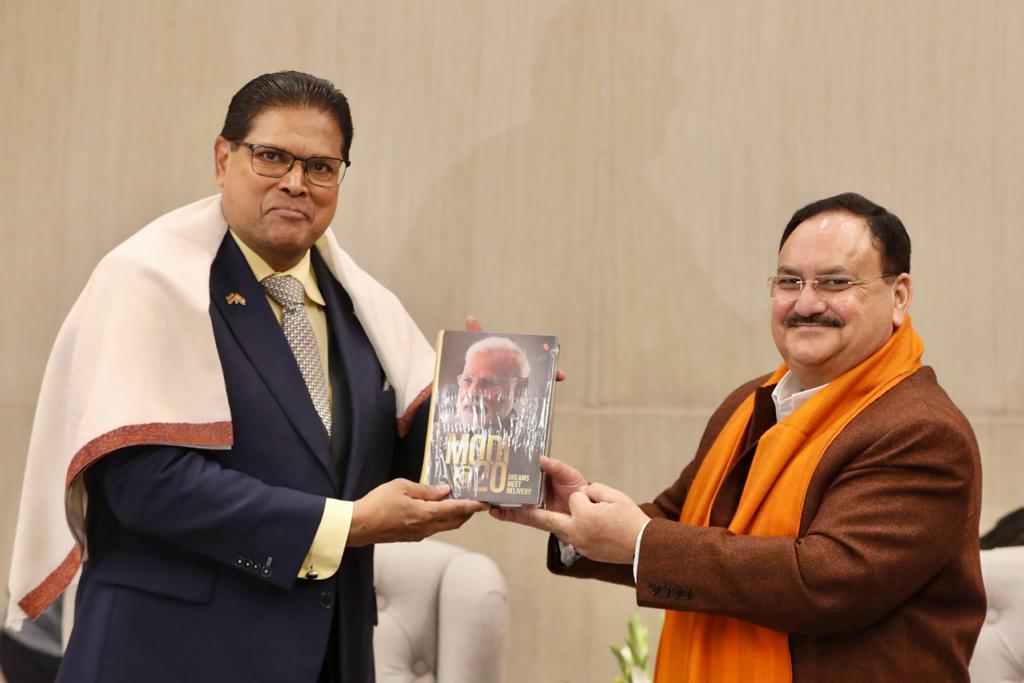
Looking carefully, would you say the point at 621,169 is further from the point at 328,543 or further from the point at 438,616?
the point at 328,543

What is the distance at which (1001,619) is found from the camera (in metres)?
2.69

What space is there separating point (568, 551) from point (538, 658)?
1.16 m

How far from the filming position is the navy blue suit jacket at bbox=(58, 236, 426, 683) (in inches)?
78.3

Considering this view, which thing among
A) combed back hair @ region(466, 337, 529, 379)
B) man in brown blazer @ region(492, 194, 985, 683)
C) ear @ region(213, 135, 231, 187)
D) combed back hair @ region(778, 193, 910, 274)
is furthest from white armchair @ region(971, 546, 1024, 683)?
ear @ region(213, 135, 231, 187)

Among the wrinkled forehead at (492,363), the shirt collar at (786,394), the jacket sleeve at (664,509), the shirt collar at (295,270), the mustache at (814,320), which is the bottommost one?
the jacket sleeve at (664,509)

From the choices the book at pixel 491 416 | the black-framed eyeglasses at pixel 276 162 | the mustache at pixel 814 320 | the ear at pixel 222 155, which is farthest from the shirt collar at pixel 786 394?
the ear at pixel 222 155

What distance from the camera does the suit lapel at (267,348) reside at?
2.11 m

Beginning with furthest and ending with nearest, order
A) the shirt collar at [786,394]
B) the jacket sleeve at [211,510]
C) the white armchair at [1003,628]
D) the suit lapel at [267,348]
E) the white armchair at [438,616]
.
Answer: the white armchair at [438,616], the white armchair at [1003,628], the shirt collar at [786,394], the suit lapel at [267,348], the jacket sleeve at [211,510]

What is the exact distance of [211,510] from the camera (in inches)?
77.7

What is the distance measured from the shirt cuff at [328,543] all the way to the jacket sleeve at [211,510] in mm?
24

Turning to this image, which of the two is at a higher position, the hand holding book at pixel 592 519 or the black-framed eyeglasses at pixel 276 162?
the black-framed eyeglasses at pixel 276 162

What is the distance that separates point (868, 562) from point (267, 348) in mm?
1160

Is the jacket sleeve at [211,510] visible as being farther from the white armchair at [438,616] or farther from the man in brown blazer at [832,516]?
the white armchair at [438,616]

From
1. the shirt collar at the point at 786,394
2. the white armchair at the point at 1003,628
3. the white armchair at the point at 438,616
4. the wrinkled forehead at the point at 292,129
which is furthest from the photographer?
the white armchair at the point at 438,616
